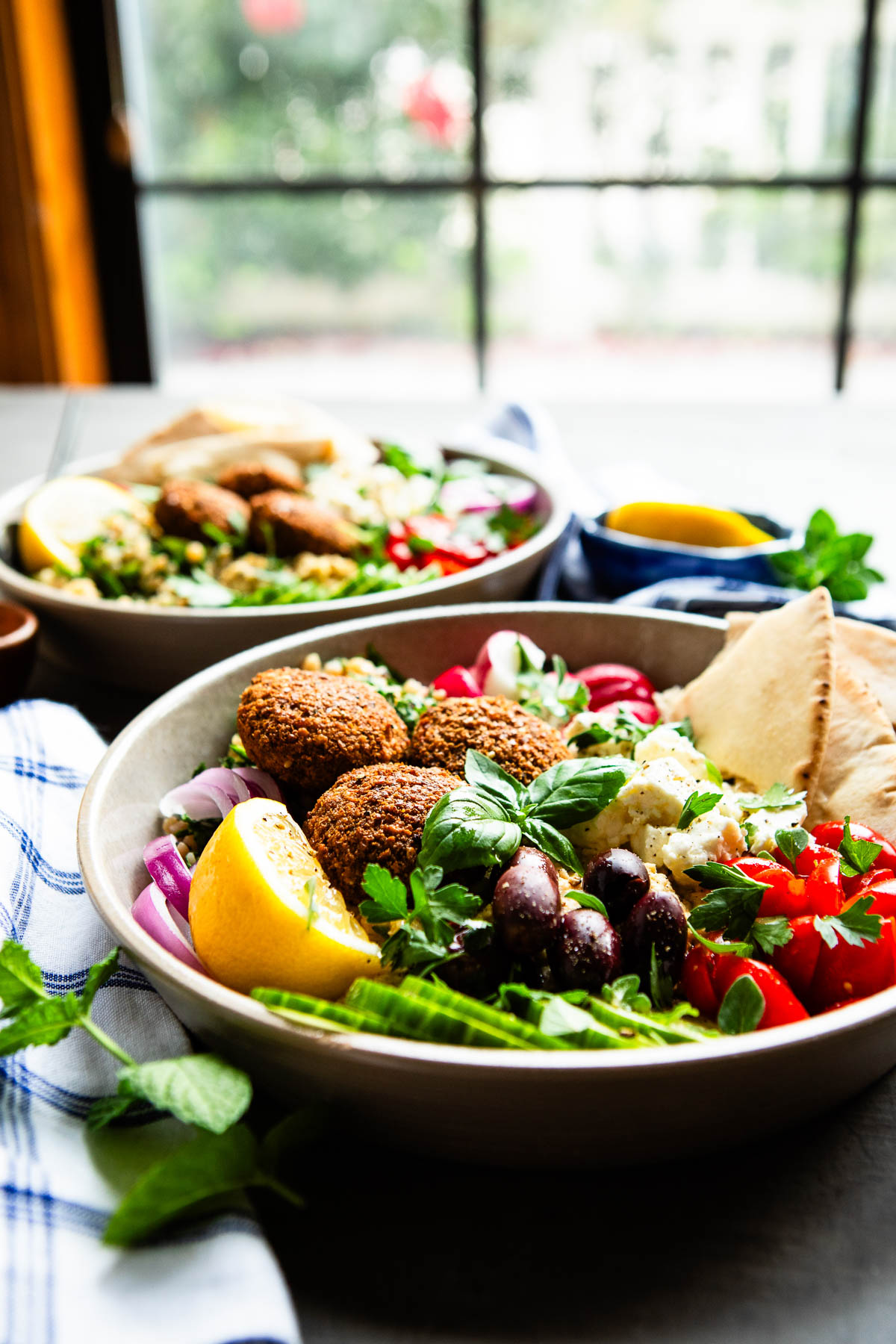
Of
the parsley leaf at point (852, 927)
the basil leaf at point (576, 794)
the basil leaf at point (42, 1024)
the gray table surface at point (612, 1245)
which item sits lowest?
the gray table surface at point (612, 1245)

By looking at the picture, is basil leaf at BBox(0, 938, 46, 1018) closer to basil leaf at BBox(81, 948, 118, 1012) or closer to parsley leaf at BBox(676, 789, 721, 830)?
basil leaf at BBox(81, 948, 118, 1012)

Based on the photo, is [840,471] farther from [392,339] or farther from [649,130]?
[392,339]

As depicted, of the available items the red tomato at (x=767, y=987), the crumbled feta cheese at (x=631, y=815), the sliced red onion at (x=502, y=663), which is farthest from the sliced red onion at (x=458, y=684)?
the red tomato at (x=767, y=987)

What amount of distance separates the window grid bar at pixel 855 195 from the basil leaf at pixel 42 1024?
476cm

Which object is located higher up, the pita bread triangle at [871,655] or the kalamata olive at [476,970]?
the pita bread triangle at [871,655]

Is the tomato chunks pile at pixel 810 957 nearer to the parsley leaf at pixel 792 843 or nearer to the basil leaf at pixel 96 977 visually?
the parsley leaf at pixel 792 843

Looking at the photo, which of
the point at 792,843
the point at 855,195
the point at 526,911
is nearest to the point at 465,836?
the point at 526,911

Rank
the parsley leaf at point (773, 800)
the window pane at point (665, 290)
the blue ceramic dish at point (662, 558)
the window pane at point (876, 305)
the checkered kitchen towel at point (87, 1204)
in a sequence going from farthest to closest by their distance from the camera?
the window pane at point (665, 290), the window pane at point (876, 305), the blue ceramic dish at point (662, 558), the parsley leaf at point (773, 800), the checkered kitchen towel at point (87, 1204)

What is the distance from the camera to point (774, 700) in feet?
4.21

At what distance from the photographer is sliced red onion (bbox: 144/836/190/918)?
3.63ft

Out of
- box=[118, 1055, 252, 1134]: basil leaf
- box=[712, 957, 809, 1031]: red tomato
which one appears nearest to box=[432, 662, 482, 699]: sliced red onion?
box=[712, 957, 809, 1031]: red tomato

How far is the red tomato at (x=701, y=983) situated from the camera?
95cm

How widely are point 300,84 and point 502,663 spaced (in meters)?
4.33

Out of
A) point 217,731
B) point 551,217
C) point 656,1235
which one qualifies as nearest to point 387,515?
point 217,731
